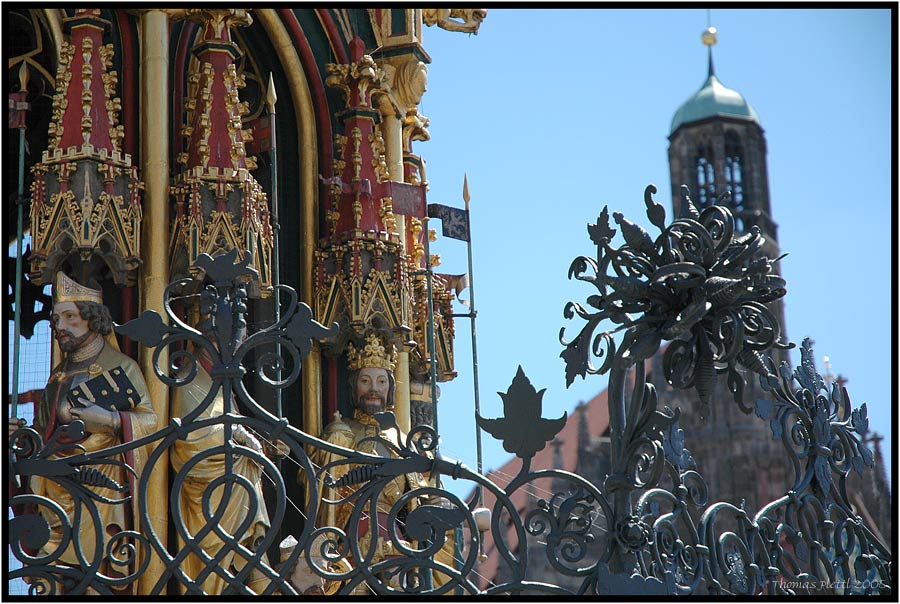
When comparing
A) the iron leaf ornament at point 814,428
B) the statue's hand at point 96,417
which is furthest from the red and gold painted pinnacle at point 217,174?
the iron leaf ornament at point 814,428

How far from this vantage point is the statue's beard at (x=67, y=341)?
45.9 ft

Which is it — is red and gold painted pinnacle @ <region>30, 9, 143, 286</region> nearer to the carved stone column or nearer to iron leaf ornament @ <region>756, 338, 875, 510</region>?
the carved stone column

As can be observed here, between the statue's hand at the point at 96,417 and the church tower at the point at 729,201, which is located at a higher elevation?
the church tower at the point at 729,201

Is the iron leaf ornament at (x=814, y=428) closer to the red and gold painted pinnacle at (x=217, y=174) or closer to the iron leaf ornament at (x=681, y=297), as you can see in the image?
the iron leaf ornament at (x=681, y=297)

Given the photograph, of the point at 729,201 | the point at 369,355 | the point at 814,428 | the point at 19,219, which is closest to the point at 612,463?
the point at 814,428

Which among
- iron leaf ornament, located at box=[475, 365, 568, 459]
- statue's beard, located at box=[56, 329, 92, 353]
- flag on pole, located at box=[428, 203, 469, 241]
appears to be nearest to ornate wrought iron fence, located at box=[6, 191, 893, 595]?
iron leaf ornament, located at box=[475, 365, 568, 459]

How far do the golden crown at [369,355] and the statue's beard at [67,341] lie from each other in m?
3.15

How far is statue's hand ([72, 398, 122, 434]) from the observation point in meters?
13.7

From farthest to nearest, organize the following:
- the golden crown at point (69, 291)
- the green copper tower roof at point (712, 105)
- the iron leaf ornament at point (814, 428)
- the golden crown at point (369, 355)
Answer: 1. the green copper tower roof at point (712, 105)
2. the golden crown at point (369, 355)
3. the golden crown at point (69, 291)
4. the iron leaf ornament at point (814, 428)

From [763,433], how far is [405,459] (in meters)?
71.6

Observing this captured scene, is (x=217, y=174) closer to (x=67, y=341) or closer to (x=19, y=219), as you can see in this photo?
(x=19, y=219)

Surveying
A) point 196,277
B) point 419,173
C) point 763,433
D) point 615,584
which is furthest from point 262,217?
point 763,433

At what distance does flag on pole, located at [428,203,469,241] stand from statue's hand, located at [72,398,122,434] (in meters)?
5.57

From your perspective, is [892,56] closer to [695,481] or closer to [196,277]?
[695,481]
